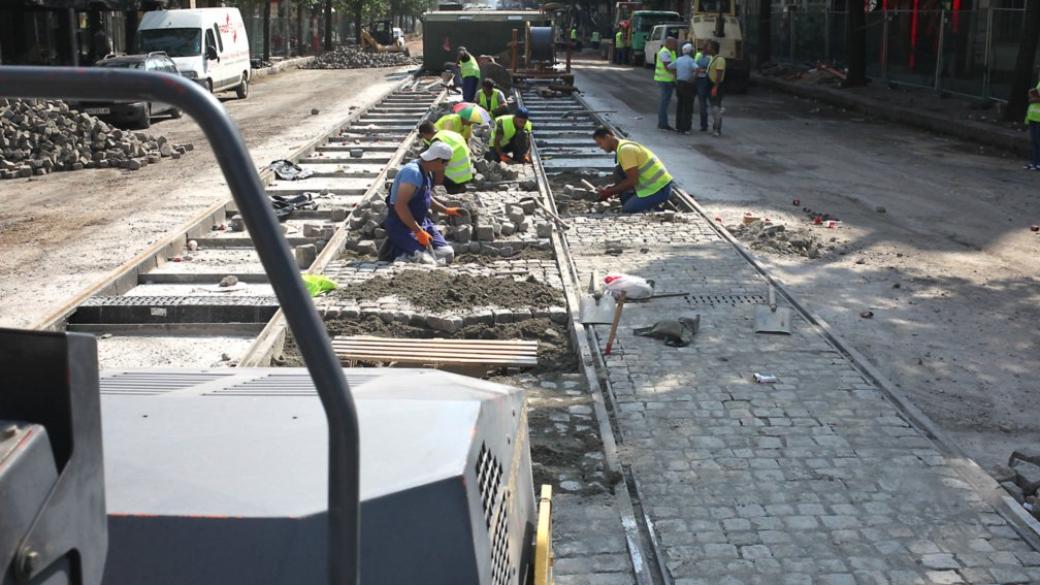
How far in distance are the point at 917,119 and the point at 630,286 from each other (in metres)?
17.5

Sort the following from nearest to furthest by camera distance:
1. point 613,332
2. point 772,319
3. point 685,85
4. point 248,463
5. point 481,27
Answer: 1. point 248,463
2. point 613,332
3. point 772,319
4. point 685,85
5. point 481,27

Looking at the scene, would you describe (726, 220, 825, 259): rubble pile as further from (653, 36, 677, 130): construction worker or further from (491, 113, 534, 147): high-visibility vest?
(653, 36, 677, 130): construction worker

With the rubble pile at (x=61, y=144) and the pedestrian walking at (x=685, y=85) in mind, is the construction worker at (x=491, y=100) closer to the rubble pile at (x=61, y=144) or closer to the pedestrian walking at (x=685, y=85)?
the pedestrian walking at (x=685, y=85)

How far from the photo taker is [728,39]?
33.5 meters

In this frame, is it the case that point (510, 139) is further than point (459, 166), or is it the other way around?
point (510, 139)

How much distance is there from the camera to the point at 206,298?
9.84 meters

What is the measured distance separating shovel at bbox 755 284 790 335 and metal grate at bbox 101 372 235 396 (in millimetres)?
6121

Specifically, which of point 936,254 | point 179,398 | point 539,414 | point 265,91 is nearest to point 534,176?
point 936,254

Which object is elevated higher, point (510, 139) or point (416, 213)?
point (510, 139)

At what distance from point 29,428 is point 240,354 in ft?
23.8

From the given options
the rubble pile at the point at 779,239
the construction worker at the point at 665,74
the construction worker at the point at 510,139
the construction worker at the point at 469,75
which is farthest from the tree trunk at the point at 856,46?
the rubble pile at the point at 779,239

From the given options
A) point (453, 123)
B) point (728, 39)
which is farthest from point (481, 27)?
point (453, 123)

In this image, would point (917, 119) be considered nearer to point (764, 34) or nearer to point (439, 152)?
point (439, 152)

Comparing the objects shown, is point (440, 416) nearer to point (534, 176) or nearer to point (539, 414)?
point (539, 414)
